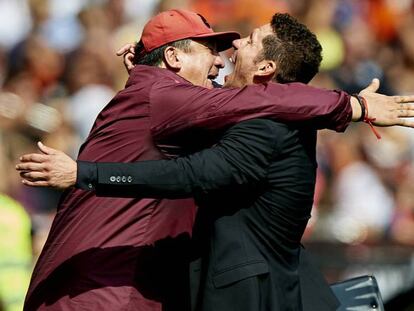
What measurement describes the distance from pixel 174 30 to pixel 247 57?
0.33m

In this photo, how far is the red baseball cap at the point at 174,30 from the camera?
5230 millimetres

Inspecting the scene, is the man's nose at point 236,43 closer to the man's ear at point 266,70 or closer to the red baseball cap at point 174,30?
the red baseball cap at point 174,30

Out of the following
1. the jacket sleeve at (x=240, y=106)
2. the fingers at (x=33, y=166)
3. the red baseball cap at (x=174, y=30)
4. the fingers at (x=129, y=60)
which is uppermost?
the red baseball cap at (x=174, y=30)

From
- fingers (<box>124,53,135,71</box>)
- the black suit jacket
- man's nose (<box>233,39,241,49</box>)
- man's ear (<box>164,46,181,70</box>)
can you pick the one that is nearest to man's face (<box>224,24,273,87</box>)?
Answer: man's nose (<box>233,39,241,49</box>)

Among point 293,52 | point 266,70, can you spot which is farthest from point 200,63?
point 293,52

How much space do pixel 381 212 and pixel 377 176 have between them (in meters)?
0.38

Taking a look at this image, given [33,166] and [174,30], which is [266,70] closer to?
[174,30]

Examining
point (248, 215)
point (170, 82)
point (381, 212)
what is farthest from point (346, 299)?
point (381, 212)

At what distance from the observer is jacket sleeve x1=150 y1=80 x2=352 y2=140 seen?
481 cm

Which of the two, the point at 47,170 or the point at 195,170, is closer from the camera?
the point at 47,170

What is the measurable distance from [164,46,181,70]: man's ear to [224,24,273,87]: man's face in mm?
244

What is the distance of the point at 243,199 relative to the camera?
491 centimetres

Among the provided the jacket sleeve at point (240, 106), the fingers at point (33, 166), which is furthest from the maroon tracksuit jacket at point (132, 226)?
the fingers at point (33, 166)

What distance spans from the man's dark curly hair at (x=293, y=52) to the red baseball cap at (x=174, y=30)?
24 centimetres
